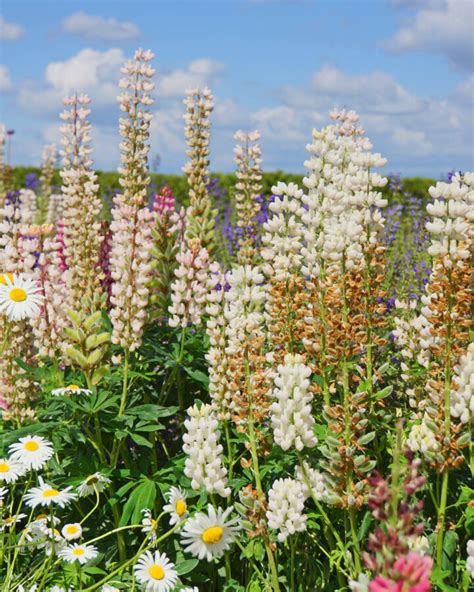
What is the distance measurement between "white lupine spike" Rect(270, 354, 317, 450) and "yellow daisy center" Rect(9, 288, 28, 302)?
1.82m

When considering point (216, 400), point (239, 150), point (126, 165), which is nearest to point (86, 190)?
point (126, 165)

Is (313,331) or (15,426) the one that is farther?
(15,426)

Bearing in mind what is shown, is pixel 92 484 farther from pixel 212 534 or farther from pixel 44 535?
pixel 212 534

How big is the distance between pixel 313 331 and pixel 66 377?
70.9 inches

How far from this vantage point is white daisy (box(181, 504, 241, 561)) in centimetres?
355

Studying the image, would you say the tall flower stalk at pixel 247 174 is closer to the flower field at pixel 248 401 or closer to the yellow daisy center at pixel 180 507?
the flower field at pixel 248 401

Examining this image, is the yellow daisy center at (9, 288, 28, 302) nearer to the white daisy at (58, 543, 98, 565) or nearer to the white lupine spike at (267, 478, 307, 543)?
the white daisy at (58, 543, 98, 565)

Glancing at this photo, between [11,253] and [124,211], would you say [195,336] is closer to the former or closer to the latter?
[124,211]

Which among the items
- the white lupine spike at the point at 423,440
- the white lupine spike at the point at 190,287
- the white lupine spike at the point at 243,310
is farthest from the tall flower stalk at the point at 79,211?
the white lupine spike at the point at 423,440

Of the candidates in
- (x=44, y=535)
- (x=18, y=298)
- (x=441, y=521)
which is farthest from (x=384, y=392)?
(x=18, y=298)

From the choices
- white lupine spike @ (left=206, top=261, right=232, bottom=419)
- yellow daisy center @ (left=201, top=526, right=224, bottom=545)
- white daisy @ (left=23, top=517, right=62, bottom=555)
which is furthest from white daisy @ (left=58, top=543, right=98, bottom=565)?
white lupine spike @ (left=206, top=261, right=232, bottom=419)

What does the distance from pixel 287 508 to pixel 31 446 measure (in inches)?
54.8

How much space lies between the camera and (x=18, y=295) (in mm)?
4422

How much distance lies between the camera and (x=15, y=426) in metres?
4.84
